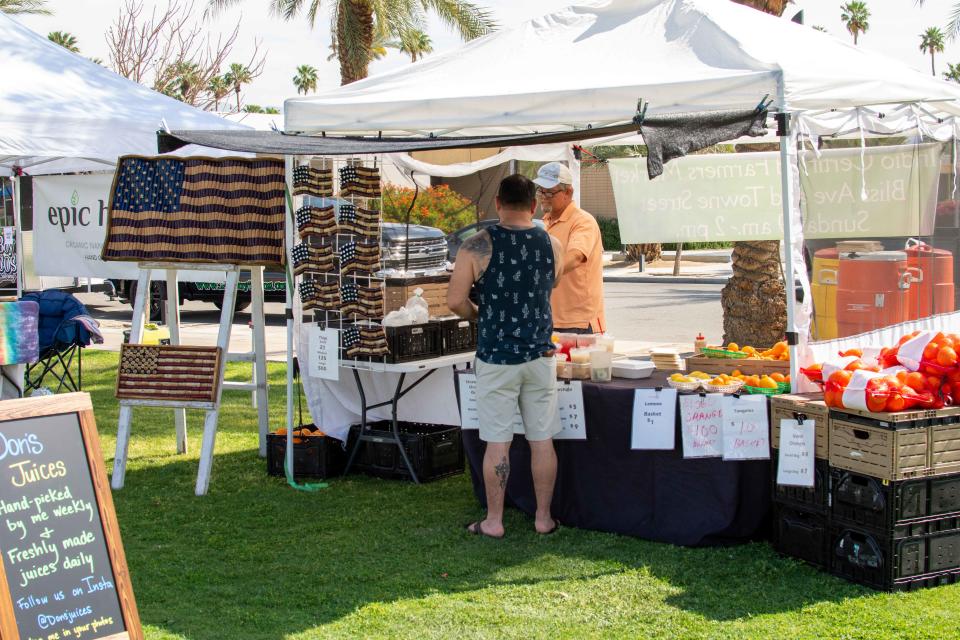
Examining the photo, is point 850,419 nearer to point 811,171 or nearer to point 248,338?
point 811,171

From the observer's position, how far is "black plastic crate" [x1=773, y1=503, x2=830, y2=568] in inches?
196

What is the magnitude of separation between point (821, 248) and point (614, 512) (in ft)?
6.16

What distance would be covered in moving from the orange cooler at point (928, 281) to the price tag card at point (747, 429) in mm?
1756

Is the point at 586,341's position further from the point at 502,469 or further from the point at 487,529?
the point at 487,529

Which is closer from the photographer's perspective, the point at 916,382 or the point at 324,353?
the point at 916,382

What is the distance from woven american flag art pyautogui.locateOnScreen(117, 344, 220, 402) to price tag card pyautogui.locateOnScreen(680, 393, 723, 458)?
3.08 metres

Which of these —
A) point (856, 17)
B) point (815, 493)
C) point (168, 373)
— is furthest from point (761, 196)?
point (856, 17)

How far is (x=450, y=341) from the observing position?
700 centimetres

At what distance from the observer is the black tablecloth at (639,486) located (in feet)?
17.6

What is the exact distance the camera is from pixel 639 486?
18.5 ft

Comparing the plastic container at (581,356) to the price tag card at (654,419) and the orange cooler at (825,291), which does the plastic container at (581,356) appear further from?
the orange cooler at (825,291)

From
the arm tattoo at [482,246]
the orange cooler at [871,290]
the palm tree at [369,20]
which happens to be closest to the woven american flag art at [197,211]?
the arm tattoo at [482,246]

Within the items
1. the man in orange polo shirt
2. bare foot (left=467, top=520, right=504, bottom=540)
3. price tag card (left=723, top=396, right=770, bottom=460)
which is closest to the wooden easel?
bare foot (left=467, top=520, right=504, bottom=540)

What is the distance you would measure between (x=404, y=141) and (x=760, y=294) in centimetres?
467
